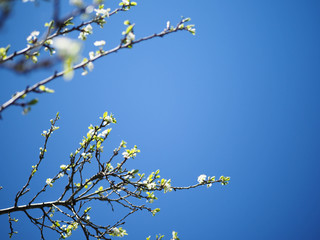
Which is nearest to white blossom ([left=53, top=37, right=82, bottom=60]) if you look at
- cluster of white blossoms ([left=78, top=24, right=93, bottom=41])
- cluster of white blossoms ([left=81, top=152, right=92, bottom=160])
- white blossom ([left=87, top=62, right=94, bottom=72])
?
white blossom ([left=87, top=62, right=94, bottom=72])

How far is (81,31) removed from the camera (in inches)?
122

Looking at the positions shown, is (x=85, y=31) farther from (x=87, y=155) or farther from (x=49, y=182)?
(x=49, y=182)

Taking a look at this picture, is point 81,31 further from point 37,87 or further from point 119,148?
point 119,148

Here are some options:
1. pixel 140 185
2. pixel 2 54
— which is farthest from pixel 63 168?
pixel 2 54

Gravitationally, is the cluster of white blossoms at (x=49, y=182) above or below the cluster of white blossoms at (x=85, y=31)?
below

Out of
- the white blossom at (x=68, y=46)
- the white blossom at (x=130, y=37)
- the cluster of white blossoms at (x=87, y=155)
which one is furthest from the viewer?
the cluster of white blossoms at (x=87, y=155)

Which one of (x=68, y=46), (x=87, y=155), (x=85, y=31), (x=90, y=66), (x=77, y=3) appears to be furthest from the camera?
(x=87, y=155)

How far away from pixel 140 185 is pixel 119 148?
3.12 feet

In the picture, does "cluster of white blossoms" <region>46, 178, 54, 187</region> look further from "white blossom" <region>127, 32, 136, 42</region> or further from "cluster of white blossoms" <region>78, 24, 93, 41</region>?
"white blossom" <region>127, 32, 136, 42</region>

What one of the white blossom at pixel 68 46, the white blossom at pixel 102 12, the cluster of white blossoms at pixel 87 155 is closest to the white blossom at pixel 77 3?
the white blossom at pixel 102 12

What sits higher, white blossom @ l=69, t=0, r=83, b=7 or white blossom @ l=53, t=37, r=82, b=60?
white blossom @ l=69, t=0, r=83, b=7

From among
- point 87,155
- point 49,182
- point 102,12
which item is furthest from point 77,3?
point 49,182

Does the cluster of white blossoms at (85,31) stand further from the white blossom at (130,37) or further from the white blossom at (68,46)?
the white blossom at (68,46)

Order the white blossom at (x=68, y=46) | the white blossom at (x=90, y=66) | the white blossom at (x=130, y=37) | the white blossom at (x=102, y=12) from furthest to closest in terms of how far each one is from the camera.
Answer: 1. the white blossom at (x=102, y=12)
2. the white blossom at (x=130, y=37)
3. the white blossom at (x=90, y=66)
4. the white blossom at (x=68, y=46)
